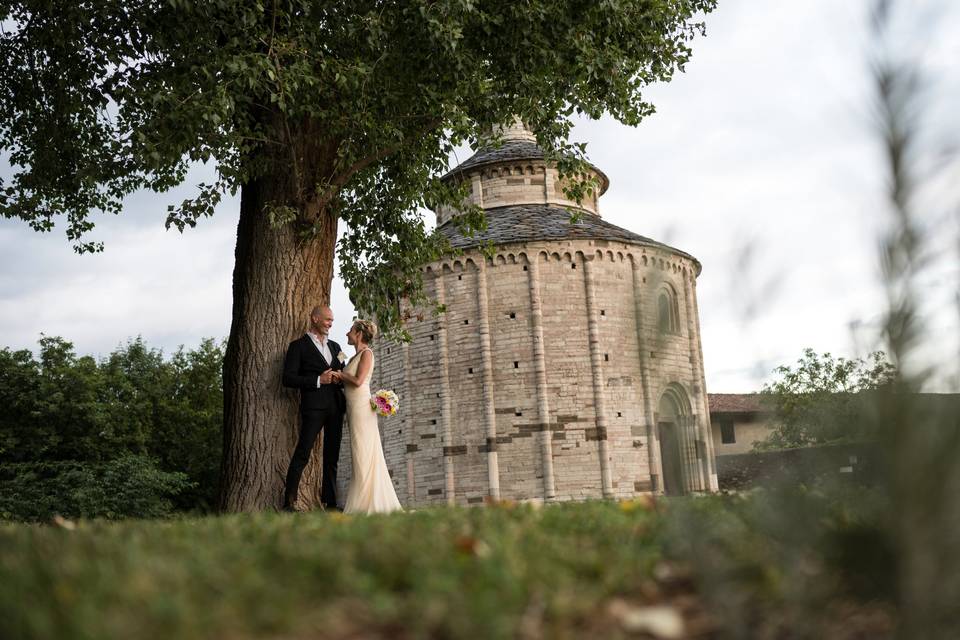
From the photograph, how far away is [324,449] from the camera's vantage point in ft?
30.4

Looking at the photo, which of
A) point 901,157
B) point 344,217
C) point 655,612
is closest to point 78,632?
point 655,612

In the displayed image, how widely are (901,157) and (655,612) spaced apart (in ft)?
4.21

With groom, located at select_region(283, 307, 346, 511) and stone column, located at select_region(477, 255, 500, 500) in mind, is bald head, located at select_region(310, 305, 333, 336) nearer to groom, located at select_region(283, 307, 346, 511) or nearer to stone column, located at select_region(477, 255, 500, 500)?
groom, located at select_region(283, 307, 346, 511)

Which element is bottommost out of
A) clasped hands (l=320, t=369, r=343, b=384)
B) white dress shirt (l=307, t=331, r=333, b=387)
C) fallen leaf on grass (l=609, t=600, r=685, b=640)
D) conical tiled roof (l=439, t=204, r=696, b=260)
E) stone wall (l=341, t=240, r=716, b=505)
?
fallen leaf on grass (l=609, t=600, r=685, b=640)

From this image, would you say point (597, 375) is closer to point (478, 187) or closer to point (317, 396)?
point (478, 187)

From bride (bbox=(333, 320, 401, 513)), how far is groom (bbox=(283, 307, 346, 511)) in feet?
0.56

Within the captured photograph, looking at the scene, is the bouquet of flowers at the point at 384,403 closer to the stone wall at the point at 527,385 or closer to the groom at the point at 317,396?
the groom at the point at 317,396

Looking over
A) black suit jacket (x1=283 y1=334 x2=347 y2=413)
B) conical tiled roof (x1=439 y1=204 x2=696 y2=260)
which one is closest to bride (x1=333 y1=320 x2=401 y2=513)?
black suit jacket (x1=283 y1=334 x2=347 y2=413)

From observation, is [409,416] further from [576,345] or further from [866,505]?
[866,505]

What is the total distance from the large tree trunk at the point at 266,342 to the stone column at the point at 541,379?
18697 mm

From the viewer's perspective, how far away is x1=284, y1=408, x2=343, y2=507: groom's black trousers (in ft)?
27.8

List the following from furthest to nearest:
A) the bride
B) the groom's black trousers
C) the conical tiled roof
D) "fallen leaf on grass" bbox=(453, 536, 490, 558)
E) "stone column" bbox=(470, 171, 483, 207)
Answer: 1. "stone column" bbox=(470, 171, 483, 207)
2. the conical tiled roof
3. the bride
4. the groom's black trousers
5. "fallen leaf on grass" bbox=(453, 536, 490, 558)

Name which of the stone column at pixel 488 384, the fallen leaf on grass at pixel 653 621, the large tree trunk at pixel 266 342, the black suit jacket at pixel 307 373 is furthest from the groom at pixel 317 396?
the stone column at pixel 488 384

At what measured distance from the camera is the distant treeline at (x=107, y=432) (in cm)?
3004
